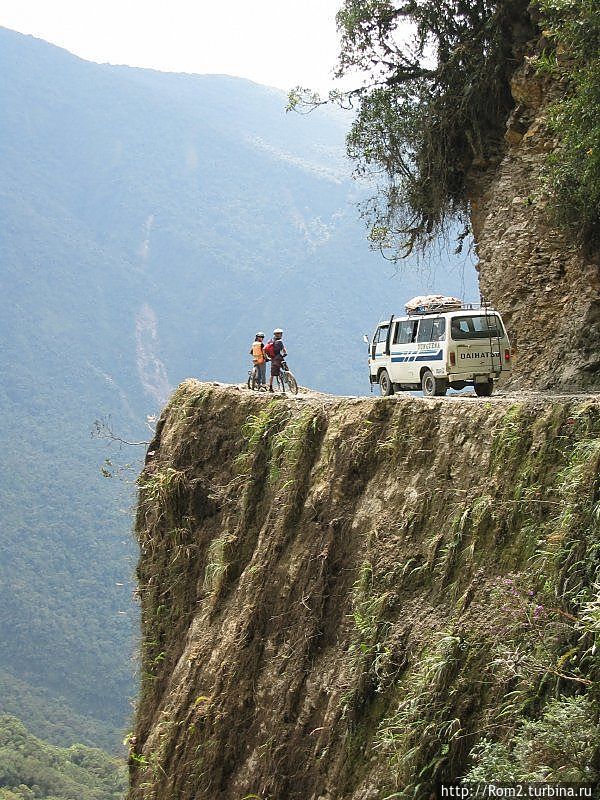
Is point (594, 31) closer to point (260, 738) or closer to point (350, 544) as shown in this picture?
point (350, 544)

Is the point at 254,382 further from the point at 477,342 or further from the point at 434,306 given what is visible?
the point at 477,342

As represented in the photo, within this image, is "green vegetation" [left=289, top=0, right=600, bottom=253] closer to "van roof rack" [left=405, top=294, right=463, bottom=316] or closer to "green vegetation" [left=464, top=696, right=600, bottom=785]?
"van roof rack" [left=405, top=294, right=463, bottom=316]

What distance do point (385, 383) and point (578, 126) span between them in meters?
6.37

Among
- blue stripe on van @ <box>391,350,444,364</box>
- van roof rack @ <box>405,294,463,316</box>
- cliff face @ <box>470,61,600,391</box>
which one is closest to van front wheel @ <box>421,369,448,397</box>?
blue stripe on van @ <box>391,350,444,364</box>

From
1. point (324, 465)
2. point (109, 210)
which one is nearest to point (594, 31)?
point (324, 465)

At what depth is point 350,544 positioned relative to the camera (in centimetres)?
1178

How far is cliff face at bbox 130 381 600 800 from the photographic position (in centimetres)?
855

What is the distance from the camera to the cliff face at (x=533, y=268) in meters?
20.7

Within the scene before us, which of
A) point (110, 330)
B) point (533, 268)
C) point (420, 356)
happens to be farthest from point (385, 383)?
point (110, 330)

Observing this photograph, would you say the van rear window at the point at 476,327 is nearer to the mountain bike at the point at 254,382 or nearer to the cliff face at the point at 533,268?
the cliff face at the point at 533,268

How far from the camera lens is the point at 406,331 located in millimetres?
19641

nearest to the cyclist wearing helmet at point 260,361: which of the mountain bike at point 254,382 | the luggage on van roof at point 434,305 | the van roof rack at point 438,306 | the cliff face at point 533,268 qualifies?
the mountain bike at point 254,382

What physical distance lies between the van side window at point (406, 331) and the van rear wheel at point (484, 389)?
1.49 m

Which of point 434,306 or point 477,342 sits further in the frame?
point 434,306
